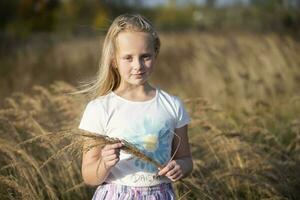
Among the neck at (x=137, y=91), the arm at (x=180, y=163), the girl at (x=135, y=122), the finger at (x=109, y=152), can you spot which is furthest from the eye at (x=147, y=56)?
the finger at (x=109, y=152)

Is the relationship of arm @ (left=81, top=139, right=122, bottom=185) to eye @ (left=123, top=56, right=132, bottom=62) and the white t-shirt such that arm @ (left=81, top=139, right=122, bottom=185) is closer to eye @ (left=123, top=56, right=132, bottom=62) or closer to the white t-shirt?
the white t-shirt

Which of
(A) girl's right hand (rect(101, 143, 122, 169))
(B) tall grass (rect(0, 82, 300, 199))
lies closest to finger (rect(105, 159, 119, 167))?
(A) girl's right hand (rect(101, 143, 122, 169))

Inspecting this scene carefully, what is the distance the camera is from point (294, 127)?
4.89 meters

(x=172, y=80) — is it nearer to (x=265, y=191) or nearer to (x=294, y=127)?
(x=294, y=127)

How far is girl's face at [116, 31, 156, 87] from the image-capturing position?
279 cm

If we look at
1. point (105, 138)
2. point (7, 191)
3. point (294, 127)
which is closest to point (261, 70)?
point (294, 127)

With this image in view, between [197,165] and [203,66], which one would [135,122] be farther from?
[203,66]

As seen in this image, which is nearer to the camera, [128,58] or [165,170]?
[165,170]

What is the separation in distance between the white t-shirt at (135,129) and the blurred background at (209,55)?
688mm

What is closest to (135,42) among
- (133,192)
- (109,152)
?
(109,152)

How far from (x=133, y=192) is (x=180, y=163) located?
0.78 ft

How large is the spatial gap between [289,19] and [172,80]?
9.79 feet

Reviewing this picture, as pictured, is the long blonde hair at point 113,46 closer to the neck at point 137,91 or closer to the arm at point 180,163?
the neck at point 137,91

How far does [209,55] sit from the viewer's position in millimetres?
9820
